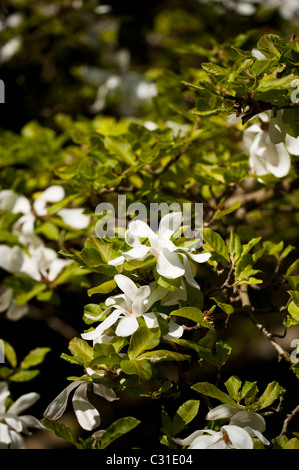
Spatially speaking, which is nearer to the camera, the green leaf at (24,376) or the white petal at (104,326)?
the white petal at (104,326)

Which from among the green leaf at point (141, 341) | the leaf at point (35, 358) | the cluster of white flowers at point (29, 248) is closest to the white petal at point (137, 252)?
the green leaf at point (141, 341)

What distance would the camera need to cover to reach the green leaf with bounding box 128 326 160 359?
703 mm

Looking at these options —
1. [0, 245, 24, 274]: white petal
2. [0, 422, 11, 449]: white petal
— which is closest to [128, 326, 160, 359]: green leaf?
[0, 422, 11, 449]: white petal

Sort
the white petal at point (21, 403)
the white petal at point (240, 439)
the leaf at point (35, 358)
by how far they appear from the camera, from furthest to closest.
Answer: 1. the leaf at point (35, 358)
2. the white petal at point (21, 403)
3. the white petal at point (240, 439)

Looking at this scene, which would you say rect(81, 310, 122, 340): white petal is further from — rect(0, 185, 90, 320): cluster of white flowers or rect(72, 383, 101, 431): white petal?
rect(0, 185, 90, 320): cluster of white flowers

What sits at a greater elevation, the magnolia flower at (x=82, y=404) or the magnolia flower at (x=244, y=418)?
the magnolia flower at (x=82, y=404)

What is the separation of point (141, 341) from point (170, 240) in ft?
0.55

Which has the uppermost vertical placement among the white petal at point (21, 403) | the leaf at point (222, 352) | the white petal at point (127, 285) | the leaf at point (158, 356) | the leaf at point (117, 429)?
the white petal at point (127, 285)

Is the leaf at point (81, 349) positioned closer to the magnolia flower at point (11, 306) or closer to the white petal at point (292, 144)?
the magnolia flower at point (11, 306)

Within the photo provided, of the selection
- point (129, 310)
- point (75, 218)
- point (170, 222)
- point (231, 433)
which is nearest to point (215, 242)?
point (170, 222)

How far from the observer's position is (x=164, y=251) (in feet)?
2.41

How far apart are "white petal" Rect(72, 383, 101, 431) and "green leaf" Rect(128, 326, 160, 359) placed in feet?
0.48

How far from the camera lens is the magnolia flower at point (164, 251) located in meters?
0.72
